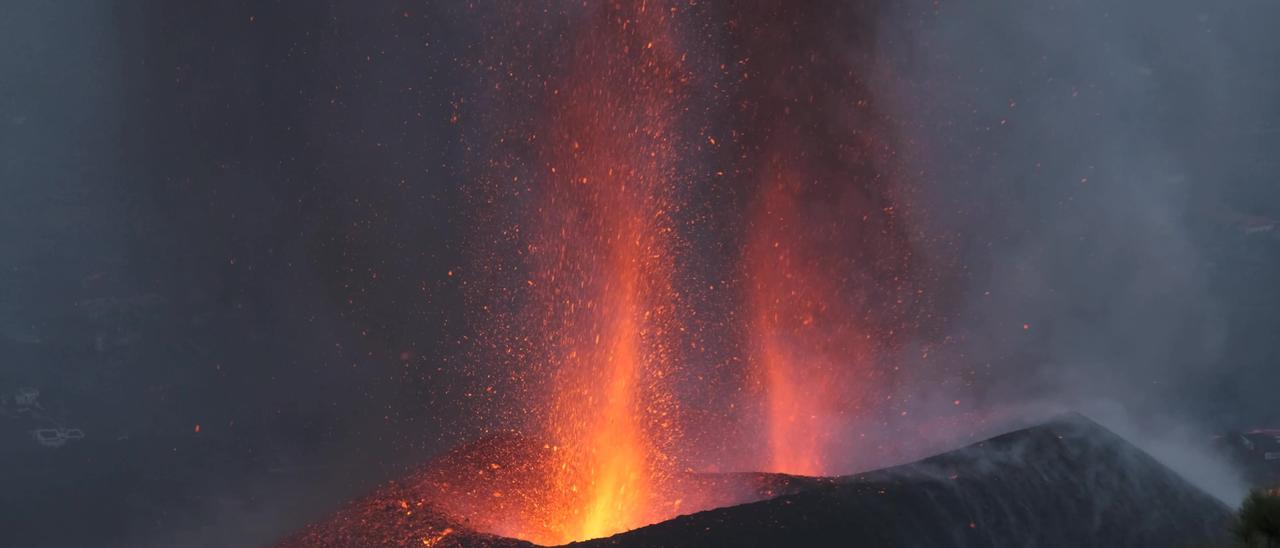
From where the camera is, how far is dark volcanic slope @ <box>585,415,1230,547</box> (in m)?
10.9

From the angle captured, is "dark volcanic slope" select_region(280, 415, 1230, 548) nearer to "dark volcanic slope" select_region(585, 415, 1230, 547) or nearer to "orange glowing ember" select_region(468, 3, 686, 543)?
"dark volcanic slope" select_region(585, 415, 1230, 547)

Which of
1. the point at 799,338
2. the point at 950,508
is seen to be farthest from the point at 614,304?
the point at 799,338

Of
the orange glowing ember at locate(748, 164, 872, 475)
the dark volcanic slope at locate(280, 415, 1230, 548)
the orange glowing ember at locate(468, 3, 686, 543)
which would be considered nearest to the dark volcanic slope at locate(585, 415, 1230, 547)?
the dark volcanic slope at locate(280, 415, 1230, 548)

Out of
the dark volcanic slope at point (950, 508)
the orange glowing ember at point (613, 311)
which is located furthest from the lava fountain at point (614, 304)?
the dark volcanic slope at point (950, 508)

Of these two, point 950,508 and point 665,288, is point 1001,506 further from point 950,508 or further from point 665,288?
point 665,288

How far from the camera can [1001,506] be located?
39.4 ft

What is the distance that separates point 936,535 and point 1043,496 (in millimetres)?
1994

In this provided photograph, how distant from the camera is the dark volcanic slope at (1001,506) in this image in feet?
35.9

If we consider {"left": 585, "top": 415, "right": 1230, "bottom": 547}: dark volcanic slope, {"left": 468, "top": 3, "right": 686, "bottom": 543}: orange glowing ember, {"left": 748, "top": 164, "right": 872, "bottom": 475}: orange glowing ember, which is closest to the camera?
{"left": 585, "top": 415, "right": 1230, "bottom": 547}: dark volcanic slope

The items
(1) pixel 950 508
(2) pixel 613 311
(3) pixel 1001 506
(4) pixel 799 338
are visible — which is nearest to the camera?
(1) pixel 950 508

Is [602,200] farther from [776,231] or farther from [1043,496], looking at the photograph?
[776,231]

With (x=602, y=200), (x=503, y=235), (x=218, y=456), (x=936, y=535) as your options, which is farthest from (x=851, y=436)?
(x=218, y=456)

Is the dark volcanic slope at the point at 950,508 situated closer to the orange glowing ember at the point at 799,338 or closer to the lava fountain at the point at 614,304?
the lava fountain at the point at 614,304

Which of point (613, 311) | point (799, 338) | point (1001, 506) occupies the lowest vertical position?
point (1001, 506)
